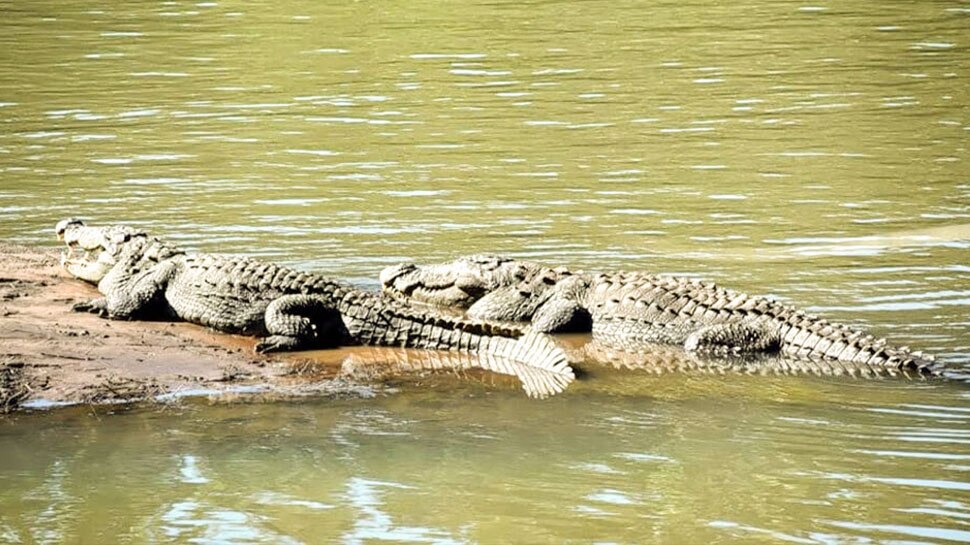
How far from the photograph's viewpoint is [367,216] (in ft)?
46.0

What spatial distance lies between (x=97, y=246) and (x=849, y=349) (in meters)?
5.61

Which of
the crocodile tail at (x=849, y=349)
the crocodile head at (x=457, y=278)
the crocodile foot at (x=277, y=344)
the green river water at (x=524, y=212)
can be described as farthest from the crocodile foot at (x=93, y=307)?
the crocodile tail at (x=849, y=349)

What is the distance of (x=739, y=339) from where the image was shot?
10.2 meters

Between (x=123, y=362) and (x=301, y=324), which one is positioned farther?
(x=301, y=324)

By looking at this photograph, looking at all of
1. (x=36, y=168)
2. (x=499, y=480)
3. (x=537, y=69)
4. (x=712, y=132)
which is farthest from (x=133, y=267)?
(x=537, y=69)

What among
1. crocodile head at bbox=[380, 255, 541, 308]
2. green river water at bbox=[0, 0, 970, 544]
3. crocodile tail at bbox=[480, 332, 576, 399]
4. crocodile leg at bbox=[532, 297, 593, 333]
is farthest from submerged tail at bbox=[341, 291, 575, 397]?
crocodile head at bbox=[380, 255, 541, 308]

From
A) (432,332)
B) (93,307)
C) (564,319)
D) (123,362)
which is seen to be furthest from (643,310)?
(93,307)

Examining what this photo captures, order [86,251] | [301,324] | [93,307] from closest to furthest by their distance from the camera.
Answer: [301,324] → [93,307] → [86,251]

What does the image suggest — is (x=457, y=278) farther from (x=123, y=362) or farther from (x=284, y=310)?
(x=123, y=362)

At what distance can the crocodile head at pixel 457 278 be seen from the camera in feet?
37.8

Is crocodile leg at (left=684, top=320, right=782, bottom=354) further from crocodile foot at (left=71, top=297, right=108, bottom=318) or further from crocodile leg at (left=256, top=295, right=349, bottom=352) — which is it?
crocodile foot at (left=71, top=297, right=108, bottom=318)

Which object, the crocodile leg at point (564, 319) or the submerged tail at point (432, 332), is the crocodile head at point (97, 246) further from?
the crocodile leg at point (564, 319)

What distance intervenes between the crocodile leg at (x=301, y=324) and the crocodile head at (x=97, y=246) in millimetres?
1640

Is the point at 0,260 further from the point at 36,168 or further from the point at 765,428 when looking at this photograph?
the point at 765,428
